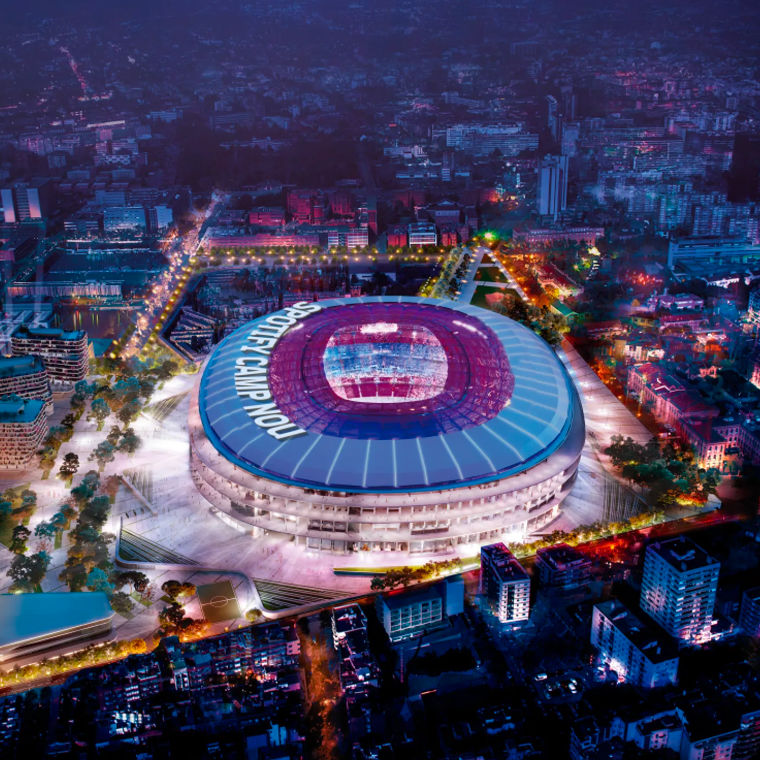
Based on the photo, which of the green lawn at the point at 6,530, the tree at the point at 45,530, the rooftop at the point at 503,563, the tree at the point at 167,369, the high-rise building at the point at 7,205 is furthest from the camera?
the high-rise building at the point at 7,205

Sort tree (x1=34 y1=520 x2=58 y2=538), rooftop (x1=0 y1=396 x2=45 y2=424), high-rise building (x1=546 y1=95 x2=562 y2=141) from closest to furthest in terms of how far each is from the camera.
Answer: tree (x1=34 y1=520 x2=58 y2=538) → rooftop (x1=0 y1=396 x2=45 y2=424) → high-rise building (x1=546 y1=95 x2=562 y2=141)

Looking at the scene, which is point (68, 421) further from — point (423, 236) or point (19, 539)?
point (423, 236)

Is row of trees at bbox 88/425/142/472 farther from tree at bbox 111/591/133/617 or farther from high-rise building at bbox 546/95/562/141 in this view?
high-rise building at bbox 546/95/562/141

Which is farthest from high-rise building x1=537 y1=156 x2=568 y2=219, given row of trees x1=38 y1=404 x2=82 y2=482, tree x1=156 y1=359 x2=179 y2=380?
row of trees x1=38 y1=404 x2=82 y2=482

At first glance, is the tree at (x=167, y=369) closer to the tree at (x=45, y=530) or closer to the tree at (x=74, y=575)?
the tree at (x=45, y=530)

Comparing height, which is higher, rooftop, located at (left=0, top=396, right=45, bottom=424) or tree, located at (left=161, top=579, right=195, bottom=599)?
rooftop, located at (left=0, top=396, right=45, bottom=424)

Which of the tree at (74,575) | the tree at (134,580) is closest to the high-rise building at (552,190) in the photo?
the tree at (134,580)
